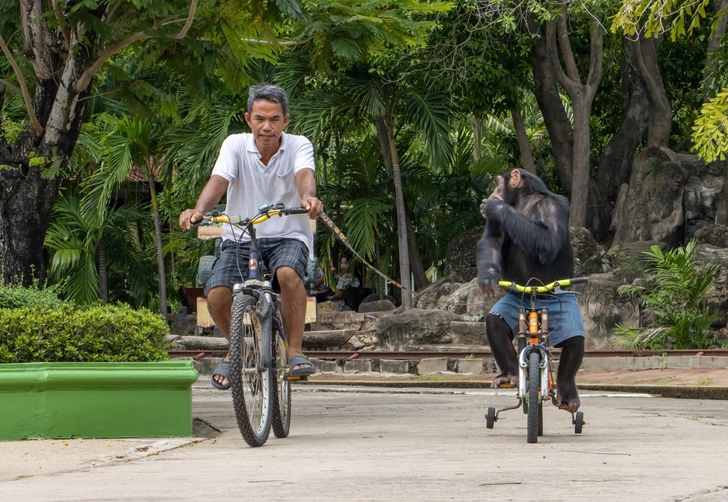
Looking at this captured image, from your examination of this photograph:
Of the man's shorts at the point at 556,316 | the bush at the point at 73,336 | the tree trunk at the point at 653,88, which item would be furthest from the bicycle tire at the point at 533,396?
the tree trunk at the point at 653,88

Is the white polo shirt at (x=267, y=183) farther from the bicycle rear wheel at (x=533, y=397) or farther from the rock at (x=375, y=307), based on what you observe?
the rock at (x=375, y=307)

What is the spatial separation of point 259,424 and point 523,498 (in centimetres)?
280

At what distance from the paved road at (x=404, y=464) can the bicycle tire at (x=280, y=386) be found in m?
0.14

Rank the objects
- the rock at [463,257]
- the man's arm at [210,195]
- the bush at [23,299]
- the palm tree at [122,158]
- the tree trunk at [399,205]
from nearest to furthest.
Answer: the man's arm at [210,195]
the bush at [23,299]
the rock at [463,257]
the tree trunk at [399,205]
the palm tree at [122,158]

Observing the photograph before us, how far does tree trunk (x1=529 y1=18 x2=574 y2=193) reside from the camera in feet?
85.8

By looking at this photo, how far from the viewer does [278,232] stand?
770cm

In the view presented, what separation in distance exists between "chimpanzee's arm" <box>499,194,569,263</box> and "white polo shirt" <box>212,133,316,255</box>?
1.22 meters

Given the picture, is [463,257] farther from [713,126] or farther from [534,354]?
[534,354]

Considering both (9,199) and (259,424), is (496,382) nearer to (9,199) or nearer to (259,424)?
(259,424)

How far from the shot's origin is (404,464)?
6.15 m

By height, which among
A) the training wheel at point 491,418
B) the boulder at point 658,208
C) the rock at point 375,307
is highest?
the boulder at point 658,208

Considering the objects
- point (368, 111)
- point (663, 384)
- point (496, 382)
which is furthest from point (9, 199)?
point (368, 111)

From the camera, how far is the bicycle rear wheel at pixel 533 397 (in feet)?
25.0

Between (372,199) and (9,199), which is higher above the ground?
(372,199)
